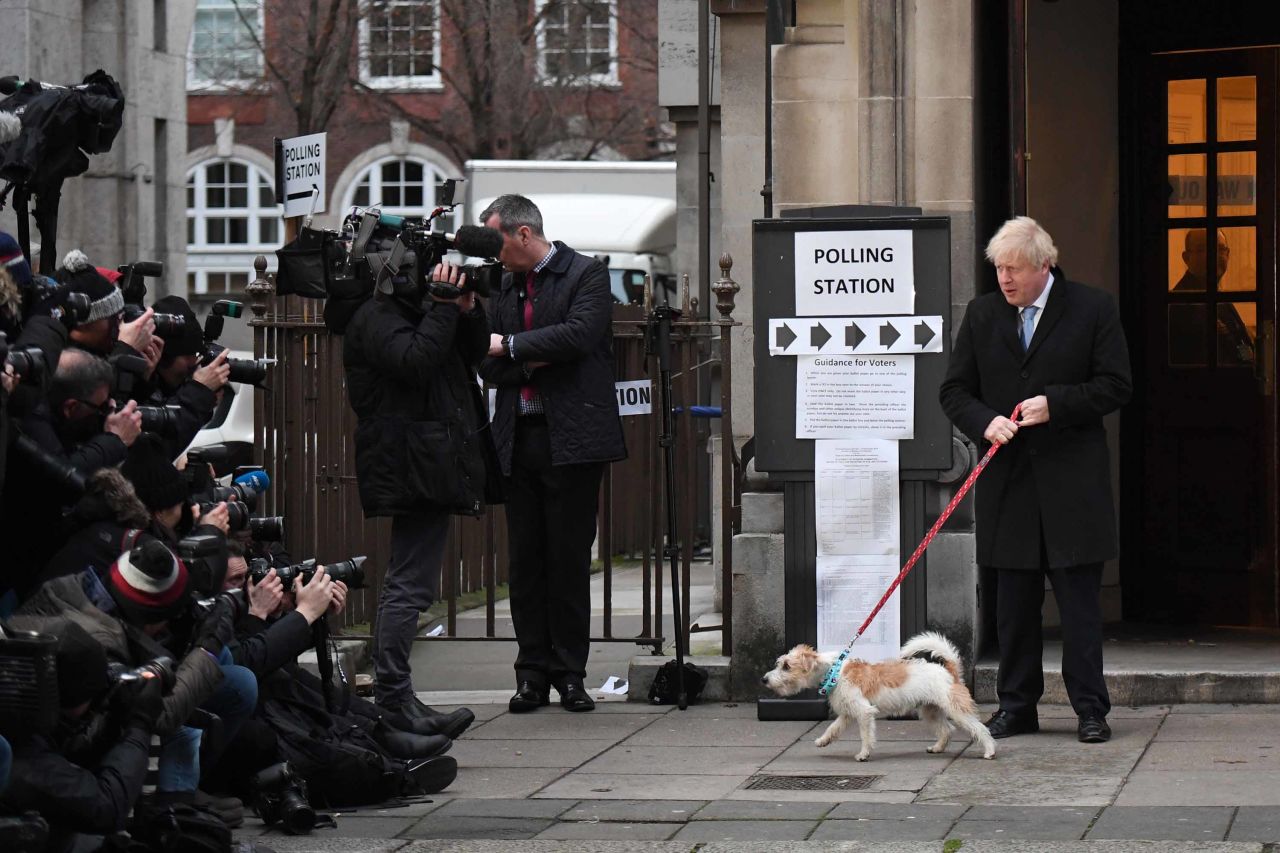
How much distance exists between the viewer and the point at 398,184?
45.1m

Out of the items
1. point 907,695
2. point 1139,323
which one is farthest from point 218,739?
point 1139,323

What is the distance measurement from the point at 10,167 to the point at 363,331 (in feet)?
4.68

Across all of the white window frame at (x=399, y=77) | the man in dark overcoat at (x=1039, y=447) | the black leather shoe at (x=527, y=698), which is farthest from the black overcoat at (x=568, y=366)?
the white window frame at (x=399, y=77)

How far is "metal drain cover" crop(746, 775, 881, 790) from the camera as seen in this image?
23.4 ft

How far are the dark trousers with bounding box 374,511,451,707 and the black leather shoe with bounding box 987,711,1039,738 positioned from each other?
2.17m

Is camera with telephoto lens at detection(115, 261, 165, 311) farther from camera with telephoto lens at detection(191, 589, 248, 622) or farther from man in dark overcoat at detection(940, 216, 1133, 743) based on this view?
man in dark overcoat at detection(940, 216, 1133, 743)

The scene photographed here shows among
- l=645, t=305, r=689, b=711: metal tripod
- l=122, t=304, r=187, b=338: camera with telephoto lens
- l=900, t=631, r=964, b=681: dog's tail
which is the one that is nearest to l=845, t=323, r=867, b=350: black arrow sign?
l=645, t=305, r=689, b=711: metal tripod

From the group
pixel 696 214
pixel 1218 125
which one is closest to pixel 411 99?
pixel 696 214

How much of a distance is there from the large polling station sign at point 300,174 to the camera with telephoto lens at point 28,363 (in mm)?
5979

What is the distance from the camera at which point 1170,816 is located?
20.9 feet

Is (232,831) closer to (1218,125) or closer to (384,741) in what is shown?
(384,741)

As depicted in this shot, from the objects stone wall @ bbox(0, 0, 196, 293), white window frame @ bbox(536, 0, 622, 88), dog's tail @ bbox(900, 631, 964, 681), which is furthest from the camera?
white window frame @ bbox(536, 0, 622, 88)

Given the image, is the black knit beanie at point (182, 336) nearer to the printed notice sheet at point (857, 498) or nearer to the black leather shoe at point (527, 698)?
the black leather shoe at point (527, 698)

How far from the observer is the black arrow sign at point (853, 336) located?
8.62 metres
